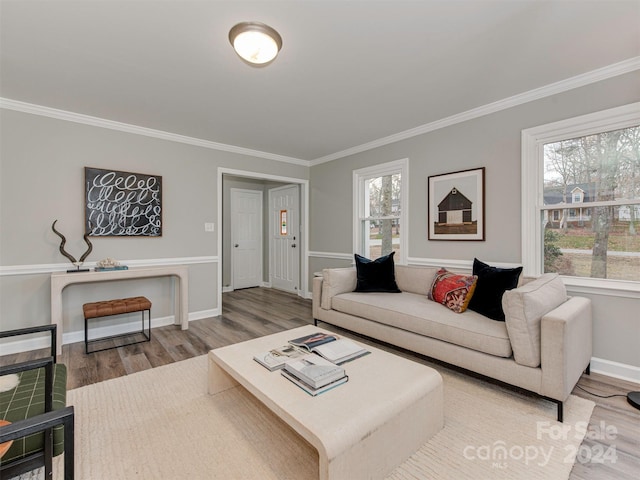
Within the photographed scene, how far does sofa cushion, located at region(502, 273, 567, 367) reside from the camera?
6.32 ft

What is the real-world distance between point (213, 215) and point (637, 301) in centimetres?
446

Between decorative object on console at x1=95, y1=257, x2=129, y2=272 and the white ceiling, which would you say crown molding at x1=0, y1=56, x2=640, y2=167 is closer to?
the white ceiling

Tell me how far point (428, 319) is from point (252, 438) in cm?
157

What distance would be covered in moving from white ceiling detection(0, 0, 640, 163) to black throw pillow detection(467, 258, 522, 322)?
1643 mm

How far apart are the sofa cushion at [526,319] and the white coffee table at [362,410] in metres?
0.70

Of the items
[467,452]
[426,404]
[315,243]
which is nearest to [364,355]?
[426,404]

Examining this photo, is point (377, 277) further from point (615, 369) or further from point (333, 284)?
point (615, 369)

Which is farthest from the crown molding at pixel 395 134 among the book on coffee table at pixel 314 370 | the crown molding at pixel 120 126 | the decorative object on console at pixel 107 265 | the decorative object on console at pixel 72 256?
the book on coffee table at pixel 314 370

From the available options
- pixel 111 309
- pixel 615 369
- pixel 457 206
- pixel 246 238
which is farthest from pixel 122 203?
pixel 615 369

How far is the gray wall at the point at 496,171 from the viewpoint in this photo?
238 centimetres

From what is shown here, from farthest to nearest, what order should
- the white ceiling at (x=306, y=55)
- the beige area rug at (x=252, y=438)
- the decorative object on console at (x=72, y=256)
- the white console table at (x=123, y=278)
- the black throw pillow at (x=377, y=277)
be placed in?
the black throw pillow at (x=377, y=277)
the decorative object on console at (x=72, y=256)
the white console table at (x=123, y=278)
the white ceiling at (x=306, y=55)
the beige area rug at (x=252, y=438)

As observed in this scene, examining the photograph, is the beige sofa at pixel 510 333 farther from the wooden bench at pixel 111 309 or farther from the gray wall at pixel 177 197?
the wooden bench at pixel 111 309

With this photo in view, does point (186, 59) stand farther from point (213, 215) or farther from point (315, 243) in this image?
point (315, 243)

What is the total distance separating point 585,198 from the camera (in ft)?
8.53
